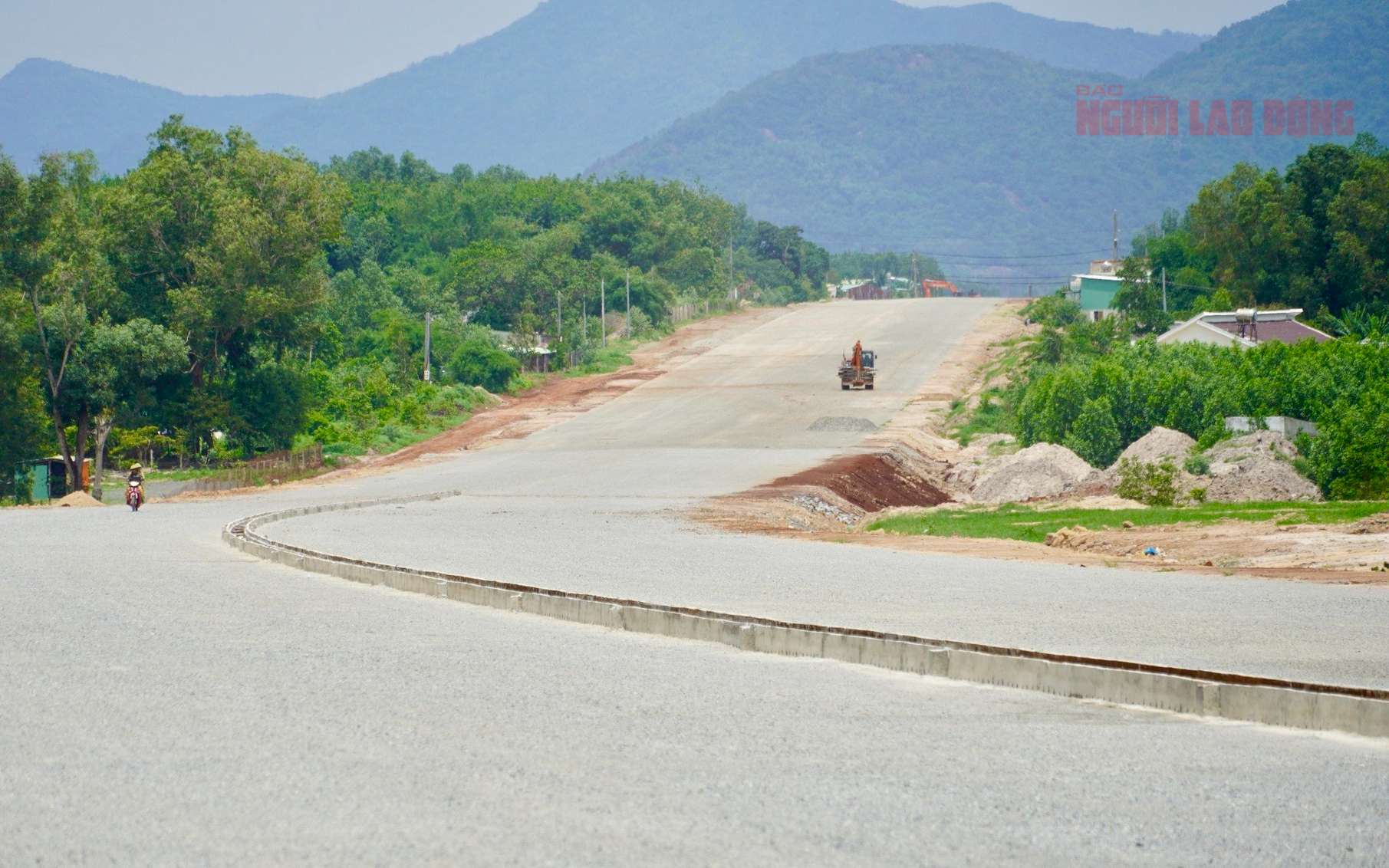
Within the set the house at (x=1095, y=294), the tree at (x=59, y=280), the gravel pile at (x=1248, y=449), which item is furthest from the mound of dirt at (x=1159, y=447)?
the house at (x=1095, y=294)

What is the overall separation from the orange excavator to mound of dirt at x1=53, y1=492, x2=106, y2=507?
118 feet

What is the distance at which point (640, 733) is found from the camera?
8.84 metres

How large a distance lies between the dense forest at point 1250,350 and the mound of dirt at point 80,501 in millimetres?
29004

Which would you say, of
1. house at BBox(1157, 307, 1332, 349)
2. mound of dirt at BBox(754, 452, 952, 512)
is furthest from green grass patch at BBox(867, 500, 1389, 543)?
house at BBox(1157, 307, 1332, 349)

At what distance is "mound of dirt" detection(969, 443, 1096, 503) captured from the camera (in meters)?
37.8

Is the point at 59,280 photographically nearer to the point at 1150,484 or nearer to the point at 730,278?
the point at 1150,484

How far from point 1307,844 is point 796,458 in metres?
41.4

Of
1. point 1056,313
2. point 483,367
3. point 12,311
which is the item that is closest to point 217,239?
point 12,311

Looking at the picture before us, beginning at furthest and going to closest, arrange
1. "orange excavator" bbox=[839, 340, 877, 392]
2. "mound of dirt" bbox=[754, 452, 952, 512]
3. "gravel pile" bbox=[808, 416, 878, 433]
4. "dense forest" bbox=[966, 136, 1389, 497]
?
"orange excavator" bbox=[839, 340, 877, 392] < "gravel pile" bbox=[808, 416, 878, 433] < "mound of dirt" bbox=[754, 452, 952, 512] < "dense forest" bbox=[966, 136, 1389, 497]

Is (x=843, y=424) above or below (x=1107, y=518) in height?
above

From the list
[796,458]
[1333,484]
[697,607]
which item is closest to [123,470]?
[796,458]

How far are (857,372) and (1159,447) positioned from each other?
30968mm

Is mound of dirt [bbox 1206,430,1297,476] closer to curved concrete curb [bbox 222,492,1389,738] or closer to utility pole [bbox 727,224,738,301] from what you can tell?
curved concrete curb [bbox 222,492,1389,738]

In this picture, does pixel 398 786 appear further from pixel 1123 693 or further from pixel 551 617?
pixel 551 617
